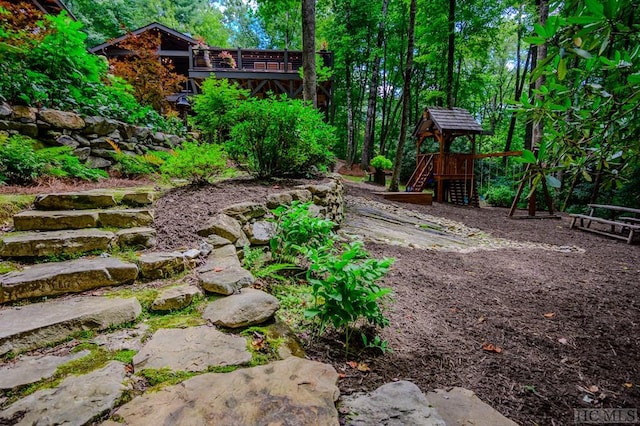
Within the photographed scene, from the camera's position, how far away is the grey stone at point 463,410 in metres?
1.19

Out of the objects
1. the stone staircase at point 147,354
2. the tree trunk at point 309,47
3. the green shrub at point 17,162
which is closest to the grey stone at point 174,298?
the stone staircase at point 147,354

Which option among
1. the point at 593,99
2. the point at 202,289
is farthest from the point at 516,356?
the point at 202,289

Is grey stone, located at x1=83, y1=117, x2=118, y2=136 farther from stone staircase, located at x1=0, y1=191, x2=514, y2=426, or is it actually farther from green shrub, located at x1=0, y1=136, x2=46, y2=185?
stone staircase, located at x1=0, y1=191, x2=514, y2=426

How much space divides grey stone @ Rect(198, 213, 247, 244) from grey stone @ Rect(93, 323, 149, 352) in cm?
110

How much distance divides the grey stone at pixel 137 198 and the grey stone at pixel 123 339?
1.72 metres

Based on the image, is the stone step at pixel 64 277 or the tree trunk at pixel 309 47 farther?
the tree trunk at pixel 309 47

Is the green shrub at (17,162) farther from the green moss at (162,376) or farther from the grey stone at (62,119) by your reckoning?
the green moss at (162,376)

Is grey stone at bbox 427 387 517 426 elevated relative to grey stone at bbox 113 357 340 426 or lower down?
lower down

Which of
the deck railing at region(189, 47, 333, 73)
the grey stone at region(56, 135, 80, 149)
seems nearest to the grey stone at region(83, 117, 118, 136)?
the grey stone at region(56, 135, 80, 149)

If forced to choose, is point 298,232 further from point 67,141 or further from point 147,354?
point 67,141

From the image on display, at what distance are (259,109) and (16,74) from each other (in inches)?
123

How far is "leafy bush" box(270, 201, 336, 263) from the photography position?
2361 millimetres

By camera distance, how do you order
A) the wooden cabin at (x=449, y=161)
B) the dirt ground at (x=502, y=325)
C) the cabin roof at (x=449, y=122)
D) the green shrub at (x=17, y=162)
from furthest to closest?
the wooden cabin at (x=449, y=161), the cabin roof at (x=449, y=122), the green shrub at (x=17, y=162), the dirt ground at (x=502, y=325)

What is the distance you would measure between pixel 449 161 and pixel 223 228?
10638mm
